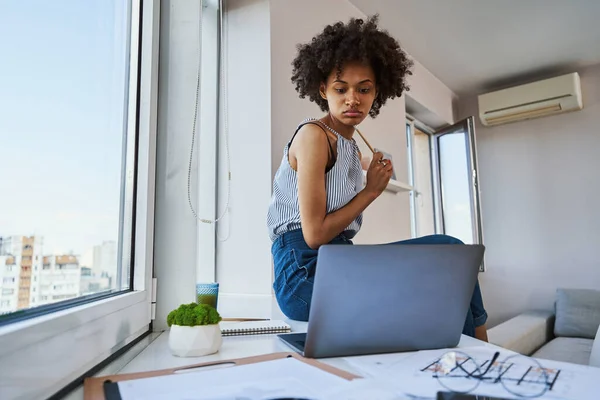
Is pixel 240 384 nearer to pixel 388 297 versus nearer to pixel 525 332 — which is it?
pixel 388 297

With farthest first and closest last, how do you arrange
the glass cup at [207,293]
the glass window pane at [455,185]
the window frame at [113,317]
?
the glass window pane at [455,185] < the glass cup at [207,293] < the window frame at [113,317]

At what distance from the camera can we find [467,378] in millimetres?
397

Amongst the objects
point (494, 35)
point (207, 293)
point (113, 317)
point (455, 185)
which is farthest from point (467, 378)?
point (455, 185)

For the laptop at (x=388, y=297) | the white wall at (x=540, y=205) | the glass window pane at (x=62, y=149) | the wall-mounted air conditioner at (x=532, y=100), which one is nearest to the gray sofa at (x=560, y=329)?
the white wall at (x=540, y=205)

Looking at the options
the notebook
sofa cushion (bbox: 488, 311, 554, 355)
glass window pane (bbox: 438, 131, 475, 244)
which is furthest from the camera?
glass window pane (bbox: 438, 131, 475, 244)

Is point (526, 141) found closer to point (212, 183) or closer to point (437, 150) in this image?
point (437, 150)

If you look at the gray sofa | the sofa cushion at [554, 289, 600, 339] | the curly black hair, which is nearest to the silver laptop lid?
the curly black hair

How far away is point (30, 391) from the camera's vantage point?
33cm

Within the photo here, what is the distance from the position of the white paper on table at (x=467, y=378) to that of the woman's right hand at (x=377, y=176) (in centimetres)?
47

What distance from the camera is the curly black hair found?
1.05 m

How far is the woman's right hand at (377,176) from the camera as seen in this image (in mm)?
947

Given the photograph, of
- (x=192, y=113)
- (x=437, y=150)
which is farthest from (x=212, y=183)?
(x=437, y=150)

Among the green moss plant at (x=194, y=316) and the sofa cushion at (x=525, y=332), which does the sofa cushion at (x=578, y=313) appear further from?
the green moss plant at (x=194, y=316)

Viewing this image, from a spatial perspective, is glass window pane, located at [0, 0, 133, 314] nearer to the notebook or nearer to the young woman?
the notebook
